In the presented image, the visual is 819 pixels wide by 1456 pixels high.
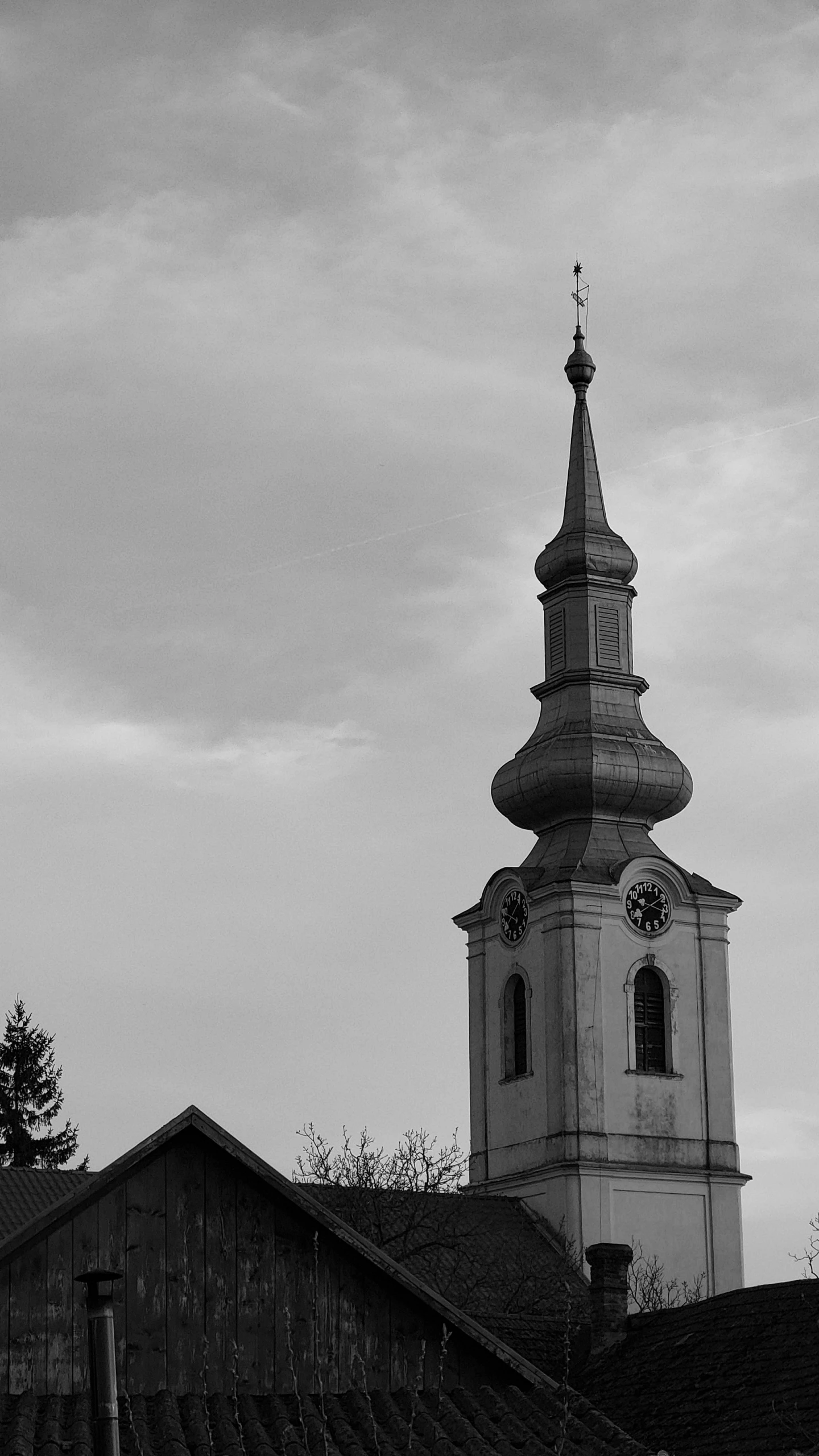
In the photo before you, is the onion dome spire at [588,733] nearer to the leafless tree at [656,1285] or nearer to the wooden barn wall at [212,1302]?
the leafless tree at [656,1285]

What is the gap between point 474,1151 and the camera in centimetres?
4781

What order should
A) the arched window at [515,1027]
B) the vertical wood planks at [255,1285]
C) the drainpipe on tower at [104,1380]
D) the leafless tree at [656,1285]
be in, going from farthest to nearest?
the arched window at [515,1027], the leafless tree at [656,1285], the vertical wood planks at [255,1285], the drainpipe on tower at [104,1380]

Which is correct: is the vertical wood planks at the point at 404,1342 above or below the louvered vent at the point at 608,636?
below

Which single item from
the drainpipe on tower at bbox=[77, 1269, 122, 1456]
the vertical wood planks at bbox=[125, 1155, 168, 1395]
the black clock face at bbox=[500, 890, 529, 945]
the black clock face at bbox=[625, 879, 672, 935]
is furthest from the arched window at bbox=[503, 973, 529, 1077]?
the drainpipe on tower at bbox=[77, 1269, 122, 1456]

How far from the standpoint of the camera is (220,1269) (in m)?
15.1

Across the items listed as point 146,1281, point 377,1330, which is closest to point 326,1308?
point 377,1330

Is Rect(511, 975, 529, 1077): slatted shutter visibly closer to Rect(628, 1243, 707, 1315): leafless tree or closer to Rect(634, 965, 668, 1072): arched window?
Rect(634, 965, 668, 1072): arched window

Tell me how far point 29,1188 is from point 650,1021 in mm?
15107

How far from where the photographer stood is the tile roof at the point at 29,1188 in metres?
33.5

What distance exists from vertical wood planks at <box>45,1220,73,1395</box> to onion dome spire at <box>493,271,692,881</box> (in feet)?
103

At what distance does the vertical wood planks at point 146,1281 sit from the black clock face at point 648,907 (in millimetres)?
31618

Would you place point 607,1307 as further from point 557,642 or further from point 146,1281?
point 557,642

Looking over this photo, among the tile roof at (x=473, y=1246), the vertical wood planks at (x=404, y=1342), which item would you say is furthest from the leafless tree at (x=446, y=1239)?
the vertical wood planks at (x=404, y=1342)

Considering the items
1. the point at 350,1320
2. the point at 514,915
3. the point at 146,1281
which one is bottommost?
the point at 350,1320
